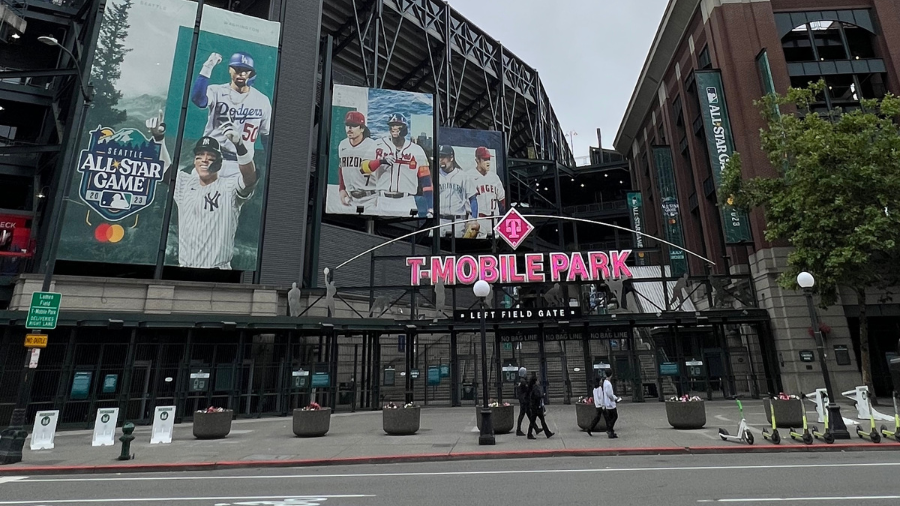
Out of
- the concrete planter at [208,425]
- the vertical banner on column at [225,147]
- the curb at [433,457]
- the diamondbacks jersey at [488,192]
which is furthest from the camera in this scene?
the diamondbacks jersey at [488,192]

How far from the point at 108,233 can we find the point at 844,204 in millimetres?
34770

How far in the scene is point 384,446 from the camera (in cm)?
1409

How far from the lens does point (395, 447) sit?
1382cm

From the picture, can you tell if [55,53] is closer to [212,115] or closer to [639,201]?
[212,115]

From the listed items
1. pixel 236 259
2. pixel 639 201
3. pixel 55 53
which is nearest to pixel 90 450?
pixel 236 259

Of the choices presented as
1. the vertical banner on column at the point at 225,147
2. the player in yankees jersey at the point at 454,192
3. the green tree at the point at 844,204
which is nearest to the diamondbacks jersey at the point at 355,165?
the vertical banner on column at the point at 225,147

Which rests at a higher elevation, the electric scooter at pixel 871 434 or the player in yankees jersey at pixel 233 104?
the player in yankees jersey at pixel 233 104

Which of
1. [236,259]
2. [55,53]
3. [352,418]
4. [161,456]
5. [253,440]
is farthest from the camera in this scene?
[55,53]

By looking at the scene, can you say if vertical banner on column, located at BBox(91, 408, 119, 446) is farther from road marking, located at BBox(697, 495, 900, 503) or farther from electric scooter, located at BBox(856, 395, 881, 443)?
electric scooter, located at BBox(856, 395, 881, 443)

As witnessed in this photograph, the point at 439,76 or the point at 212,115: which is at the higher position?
the point at 439,76

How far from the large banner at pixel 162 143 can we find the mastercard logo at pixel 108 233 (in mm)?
44

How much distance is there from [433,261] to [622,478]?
63.1 ft

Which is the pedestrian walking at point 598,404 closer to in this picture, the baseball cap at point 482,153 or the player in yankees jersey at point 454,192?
the player in yankees jersey at point 454,192

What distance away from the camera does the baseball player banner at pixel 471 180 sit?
4475 centimetres
